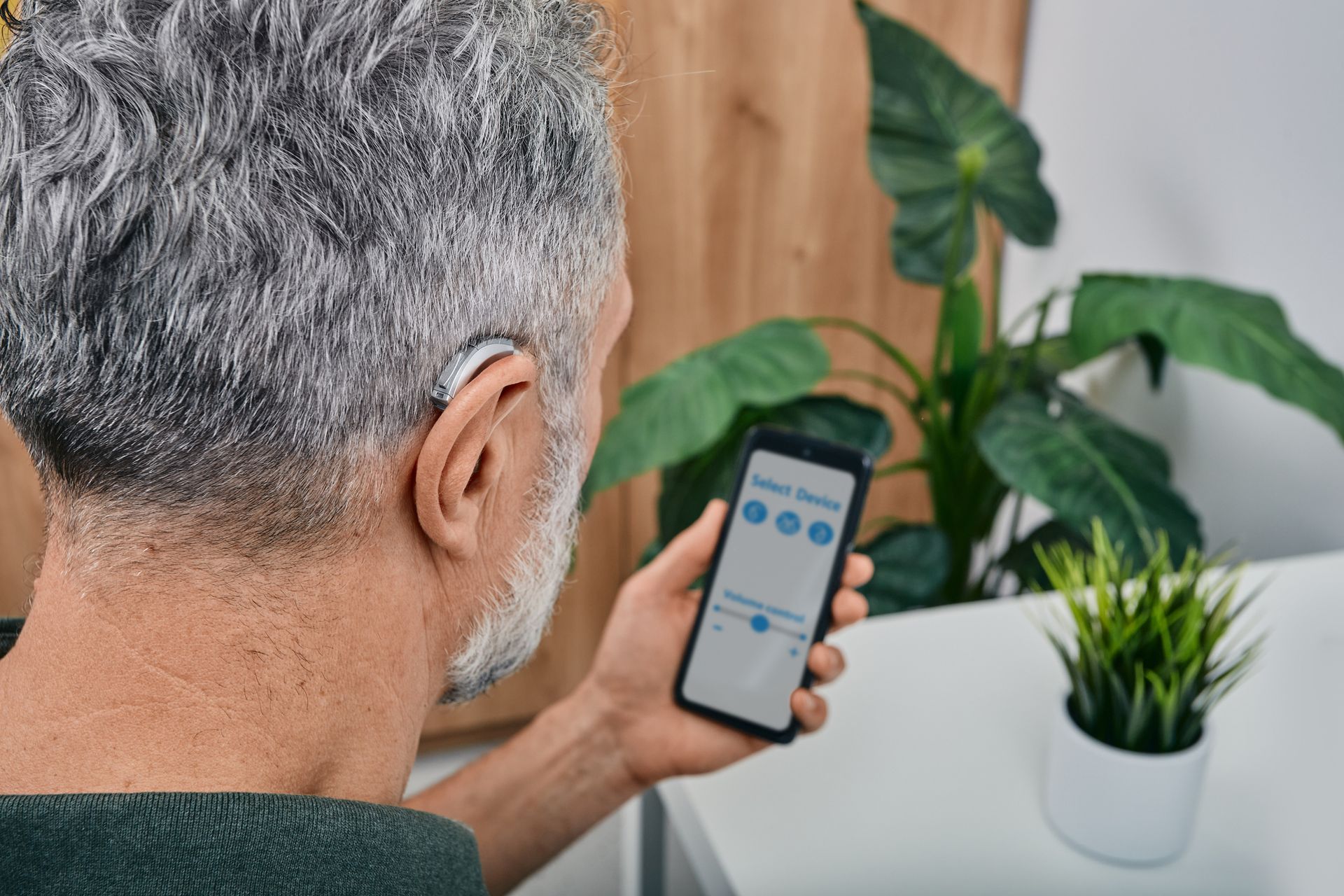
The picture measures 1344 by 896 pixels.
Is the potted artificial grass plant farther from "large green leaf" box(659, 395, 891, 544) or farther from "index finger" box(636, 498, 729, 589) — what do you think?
"large green leaf" box(659, 395, 891, 544)

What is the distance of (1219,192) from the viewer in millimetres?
1125

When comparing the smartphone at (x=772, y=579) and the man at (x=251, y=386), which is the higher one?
the man at (x=251, y=386)

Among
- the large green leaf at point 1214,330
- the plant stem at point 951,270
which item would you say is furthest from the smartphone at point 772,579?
the plant stem at point 951,270

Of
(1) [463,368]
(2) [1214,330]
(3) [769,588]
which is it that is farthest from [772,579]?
(2) [1214,330]

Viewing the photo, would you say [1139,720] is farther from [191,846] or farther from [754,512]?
[191,846]

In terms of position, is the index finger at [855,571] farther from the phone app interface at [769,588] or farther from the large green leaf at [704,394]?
the large green leaf at [704,394]

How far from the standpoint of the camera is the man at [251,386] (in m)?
0.42

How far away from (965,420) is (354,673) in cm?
92

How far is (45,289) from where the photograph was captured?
1.43ft

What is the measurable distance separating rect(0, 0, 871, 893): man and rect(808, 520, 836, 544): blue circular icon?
1.02ft

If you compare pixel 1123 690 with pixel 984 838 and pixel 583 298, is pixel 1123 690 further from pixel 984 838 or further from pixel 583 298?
pixel 583 298

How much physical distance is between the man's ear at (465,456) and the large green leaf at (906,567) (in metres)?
0.69

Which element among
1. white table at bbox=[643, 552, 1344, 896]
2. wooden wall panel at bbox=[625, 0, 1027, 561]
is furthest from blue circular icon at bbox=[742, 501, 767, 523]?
wooden wall panel at bbox=[625, 0, 1027, 561]

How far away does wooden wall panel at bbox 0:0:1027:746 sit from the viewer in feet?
4.61
